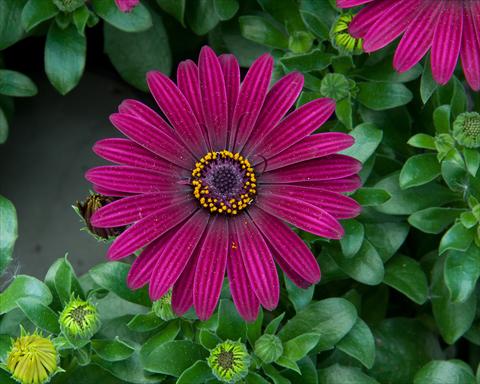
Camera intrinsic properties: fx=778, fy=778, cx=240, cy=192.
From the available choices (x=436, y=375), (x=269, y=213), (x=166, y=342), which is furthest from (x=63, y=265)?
(x=436, y=375)

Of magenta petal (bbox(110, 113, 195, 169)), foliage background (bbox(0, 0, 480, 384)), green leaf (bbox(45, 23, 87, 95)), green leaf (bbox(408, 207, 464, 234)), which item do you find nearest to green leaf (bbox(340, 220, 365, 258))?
foliage background (bbox(0, 0, 480, 384))

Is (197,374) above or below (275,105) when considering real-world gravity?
below

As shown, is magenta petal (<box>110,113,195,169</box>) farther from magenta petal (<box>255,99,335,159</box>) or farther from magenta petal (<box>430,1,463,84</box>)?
magenta petal (<box>430,1,463,84</box>)

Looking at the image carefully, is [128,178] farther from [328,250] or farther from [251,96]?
[328,250]

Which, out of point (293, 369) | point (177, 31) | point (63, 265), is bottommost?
point (293, 369)

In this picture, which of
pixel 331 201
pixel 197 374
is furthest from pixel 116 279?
pixel 331 201

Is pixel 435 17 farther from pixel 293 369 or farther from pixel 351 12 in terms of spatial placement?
pixel 293 369
